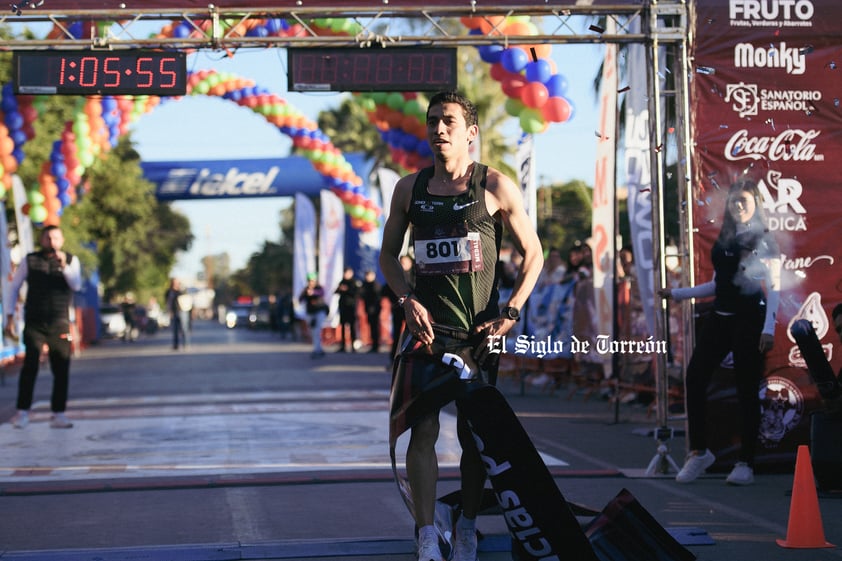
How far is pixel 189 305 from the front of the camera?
1348 inches

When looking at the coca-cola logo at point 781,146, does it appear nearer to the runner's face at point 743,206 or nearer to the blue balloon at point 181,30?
the runner's face at point 743,206

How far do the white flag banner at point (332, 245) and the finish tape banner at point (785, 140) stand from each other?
81.3 feet

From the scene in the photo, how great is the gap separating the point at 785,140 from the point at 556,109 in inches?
286

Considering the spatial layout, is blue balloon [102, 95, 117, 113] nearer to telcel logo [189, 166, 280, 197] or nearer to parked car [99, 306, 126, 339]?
telcel logo [189, 166, 280, 197]

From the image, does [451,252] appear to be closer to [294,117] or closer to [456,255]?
[456,255]

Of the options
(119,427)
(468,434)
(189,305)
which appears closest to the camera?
(468,434)

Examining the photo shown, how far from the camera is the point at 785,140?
838 cm

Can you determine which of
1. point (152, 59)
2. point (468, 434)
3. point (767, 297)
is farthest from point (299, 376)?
point (468, 434)

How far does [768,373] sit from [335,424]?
4.72m

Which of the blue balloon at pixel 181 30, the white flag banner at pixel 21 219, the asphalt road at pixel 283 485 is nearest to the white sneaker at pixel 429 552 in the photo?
the asphalt road at pixel 283 485

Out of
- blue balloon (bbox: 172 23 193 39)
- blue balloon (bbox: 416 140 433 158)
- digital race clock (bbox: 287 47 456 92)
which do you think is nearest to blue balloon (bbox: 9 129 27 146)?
blue balloon (bbox: 172 23 193 39)

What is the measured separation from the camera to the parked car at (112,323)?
52.5 m

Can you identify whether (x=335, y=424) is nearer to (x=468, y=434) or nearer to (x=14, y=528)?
(x=14, y=528)

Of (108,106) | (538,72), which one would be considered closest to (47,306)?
(538,72)
